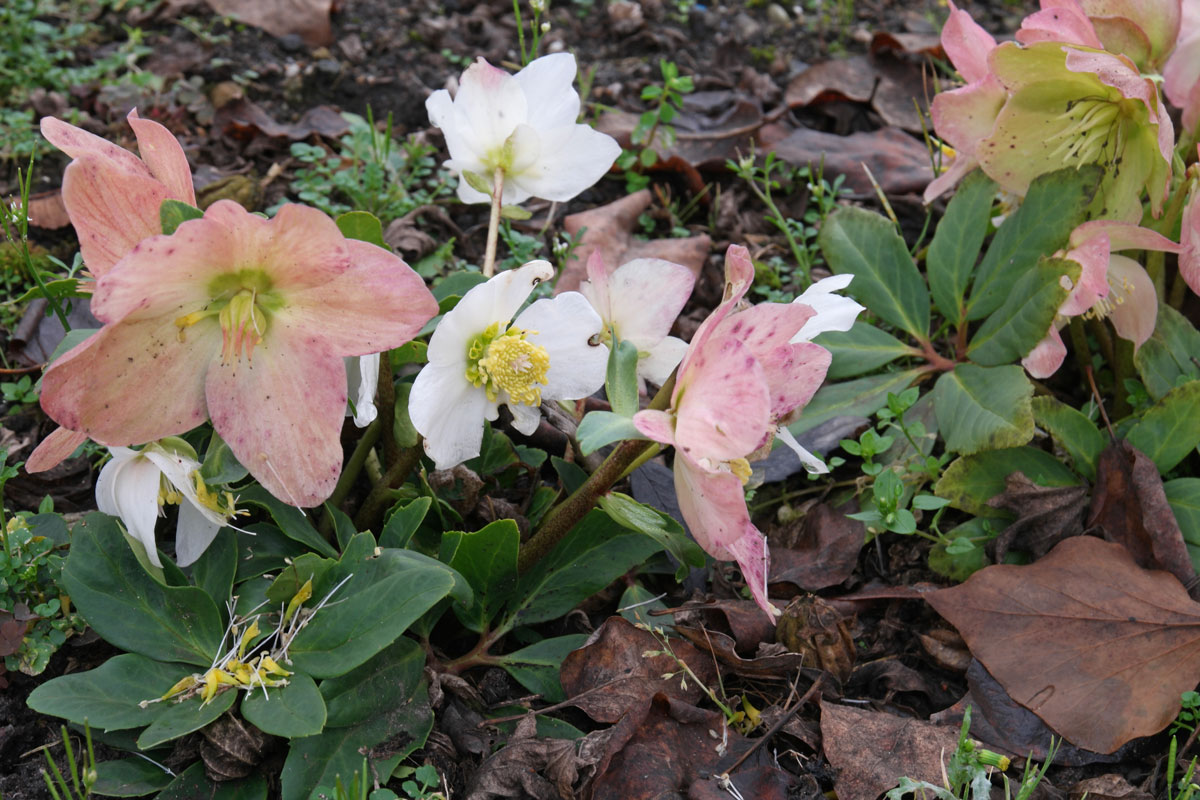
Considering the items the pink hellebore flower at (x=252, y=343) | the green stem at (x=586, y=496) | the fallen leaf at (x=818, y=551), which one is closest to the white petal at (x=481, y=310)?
the pink hellebore flower at (x=252, y=343)

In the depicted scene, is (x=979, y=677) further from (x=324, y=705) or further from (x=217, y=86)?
(x=217, y=86)

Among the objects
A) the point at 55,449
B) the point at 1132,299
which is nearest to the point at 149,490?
the point at 55,449

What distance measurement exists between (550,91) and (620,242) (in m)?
0.79

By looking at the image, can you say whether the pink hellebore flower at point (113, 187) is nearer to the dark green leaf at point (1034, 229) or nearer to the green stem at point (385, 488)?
the green stem at point (385, 488)

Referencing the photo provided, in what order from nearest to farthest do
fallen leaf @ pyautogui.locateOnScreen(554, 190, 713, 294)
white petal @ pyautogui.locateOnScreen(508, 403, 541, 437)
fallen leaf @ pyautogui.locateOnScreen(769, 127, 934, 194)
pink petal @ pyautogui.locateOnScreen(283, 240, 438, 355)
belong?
pink petal @ pyautogui.locateOnScreen(283, 240, 438, 355) < white petal @ pyautogui.locateOnScreen(508, 403, 541, 437) < fallen leaf @ pyautogui.locateOnScreen(554, 190, 713, 294) < fallen leaf @ pyautogui.locateOnScreen(769, 127, 934, 194)

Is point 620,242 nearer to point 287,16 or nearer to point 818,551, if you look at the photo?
point 818,551

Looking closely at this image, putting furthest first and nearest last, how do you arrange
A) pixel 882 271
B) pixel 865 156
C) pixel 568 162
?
1. pixel 865 156
2. pixel 882 271
3. pixel 568 162

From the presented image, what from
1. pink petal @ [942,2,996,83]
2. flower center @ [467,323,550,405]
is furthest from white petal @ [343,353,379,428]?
pink petal @ [942,2,996,83]

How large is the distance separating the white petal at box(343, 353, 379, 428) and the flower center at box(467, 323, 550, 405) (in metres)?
0.11

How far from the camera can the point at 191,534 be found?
1.23 metres

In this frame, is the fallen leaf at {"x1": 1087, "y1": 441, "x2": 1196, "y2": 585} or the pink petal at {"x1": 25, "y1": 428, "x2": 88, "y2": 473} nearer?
the pink petal at {"x1": 25, "y1": 428, "x2": 88, "y2": 473}

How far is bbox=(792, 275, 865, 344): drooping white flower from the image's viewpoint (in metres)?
1.15

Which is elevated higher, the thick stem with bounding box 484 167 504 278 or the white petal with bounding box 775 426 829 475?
the thick stem with bounding box 484 167 504 278

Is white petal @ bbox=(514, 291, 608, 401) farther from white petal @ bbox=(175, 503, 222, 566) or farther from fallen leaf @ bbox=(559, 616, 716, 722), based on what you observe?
white petal @ bbox=(175, 503, 222, 566)
